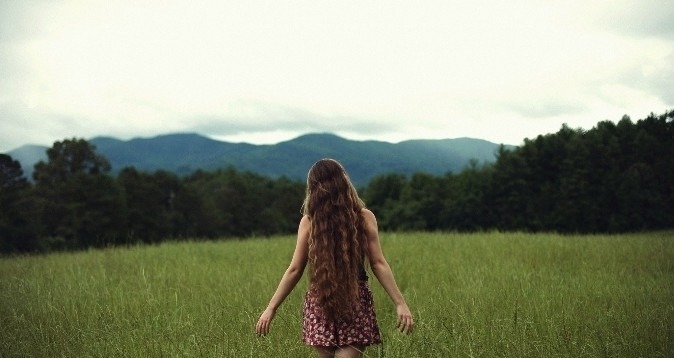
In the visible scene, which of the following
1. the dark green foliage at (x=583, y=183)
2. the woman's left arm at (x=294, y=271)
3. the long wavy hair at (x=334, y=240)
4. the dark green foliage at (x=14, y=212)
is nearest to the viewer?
the long wavy hair at (x=334, y=240)

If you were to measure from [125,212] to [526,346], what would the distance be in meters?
42.1

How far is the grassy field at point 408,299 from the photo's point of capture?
239 inches

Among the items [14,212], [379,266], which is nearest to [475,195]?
[14,212]

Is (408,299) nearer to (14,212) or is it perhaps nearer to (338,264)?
(338,264)

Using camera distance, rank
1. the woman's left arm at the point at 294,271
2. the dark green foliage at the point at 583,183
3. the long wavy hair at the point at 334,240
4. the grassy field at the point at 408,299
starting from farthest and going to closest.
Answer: the dark green foliage at the point at 583,183 → the grassy field at the point at 408,299 → the woman's left arm at the point at 294,271 → the long wavy hair at the point at 334,240

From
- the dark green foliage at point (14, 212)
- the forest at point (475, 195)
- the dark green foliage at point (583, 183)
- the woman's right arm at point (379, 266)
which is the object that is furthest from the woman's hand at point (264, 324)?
the dark green foliage at point (583, 183)

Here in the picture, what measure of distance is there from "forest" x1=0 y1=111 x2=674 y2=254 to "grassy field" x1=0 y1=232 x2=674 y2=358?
74.7 ft

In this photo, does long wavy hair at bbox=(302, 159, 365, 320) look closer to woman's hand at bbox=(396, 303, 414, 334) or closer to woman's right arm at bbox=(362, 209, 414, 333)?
woman's right arm at bbox=(362, 209, 414, 333)

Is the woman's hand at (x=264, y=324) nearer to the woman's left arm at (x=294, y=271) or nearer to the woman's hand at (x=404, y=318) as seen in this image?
the woman's left arm at (x=294, y=271)

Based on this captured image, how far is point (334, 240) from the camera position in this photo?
4305 millimetres

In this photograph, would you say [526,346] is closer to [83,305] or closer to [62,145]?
[83,305]

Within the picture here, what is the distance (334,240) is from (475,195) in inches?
2324

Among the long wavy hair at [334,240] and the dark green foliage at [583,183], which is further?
the dark green foliage at [583,183]

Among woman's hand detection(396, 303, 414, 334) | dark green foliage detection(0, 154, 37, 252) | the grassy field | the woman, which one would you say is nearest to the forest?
dark green foliage detection(0, 154, 37, 252)
